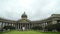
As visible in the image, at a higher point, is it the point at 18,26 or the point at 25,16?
the point at 25,16

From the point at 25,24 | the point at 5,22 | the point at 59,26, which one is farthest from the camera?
the point at 25,24

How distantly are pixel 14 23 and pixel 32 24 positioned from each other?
12.0 metres

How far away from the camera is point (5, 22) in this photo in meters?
92.1

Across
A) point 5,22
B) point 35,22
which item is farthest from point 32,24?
Answer: point 5,22

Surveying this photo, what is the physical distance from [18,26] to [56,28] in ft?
167

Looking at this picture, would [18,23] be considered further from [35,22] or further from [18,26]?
[35,22]

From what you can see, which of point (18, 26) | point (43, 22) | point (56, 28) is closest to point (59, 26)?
point (56, 28)

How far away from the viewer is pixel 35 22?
102 m

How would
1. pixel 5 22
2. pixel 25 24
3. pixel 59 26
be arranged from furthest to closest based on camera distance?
1. pixel 25 24
2. pixel 5 22
3. pixel 59 26

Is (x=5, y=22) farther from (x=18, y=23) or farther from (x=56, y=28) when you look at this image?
(x=56, y=28)

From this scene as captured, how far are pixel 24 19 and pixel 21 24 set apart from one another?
392 centimetres

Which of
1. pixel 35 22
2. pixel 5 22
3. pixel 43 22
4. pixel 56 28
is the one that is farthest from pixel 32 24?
pixel 56 28

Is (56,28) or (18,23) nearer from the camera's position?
(56,28)

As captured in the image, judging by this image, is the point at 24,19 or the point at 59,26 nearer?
the point at 59,26
